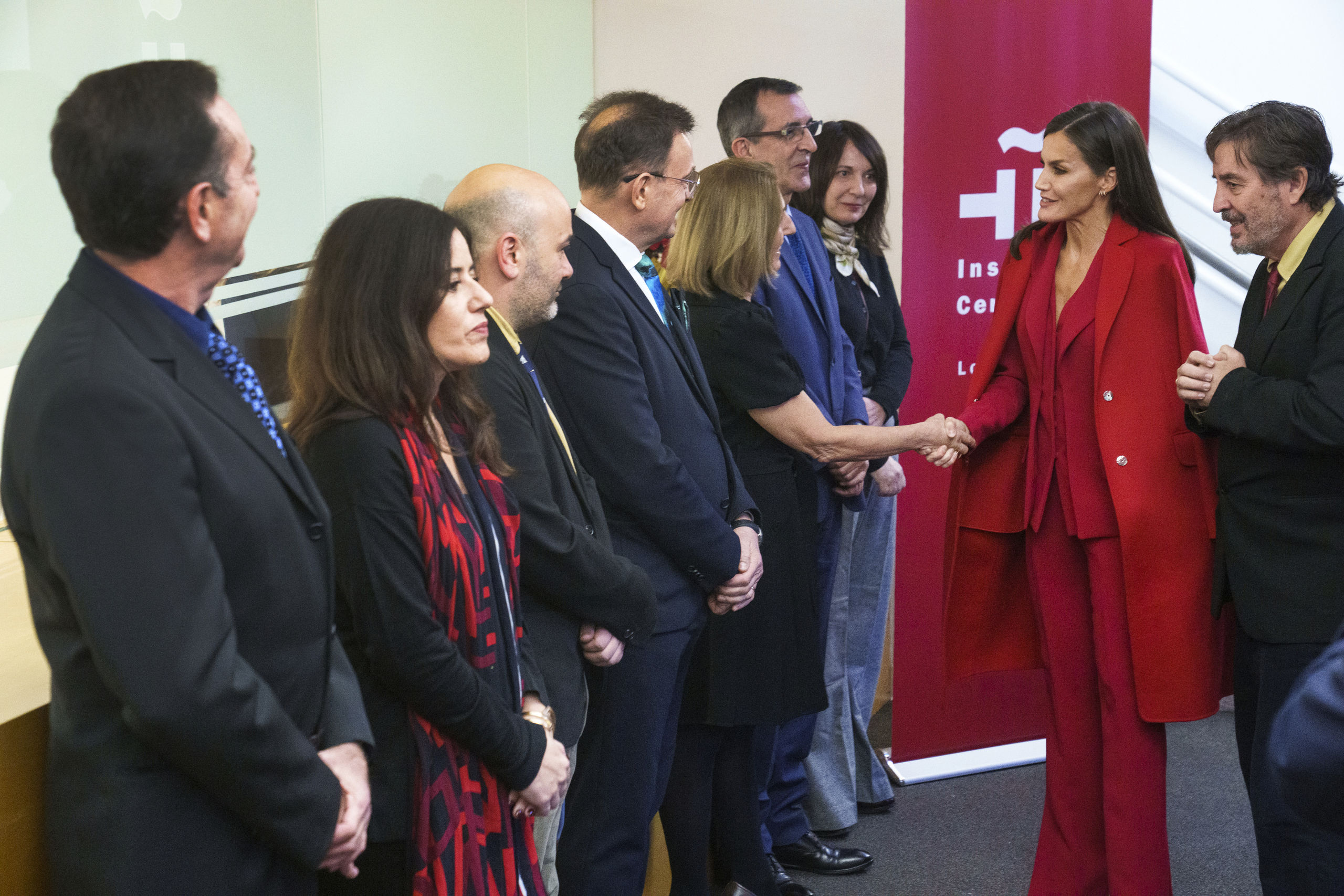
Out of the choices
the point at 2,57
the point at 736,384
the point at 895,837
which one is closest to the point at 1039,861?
the point at 895,837

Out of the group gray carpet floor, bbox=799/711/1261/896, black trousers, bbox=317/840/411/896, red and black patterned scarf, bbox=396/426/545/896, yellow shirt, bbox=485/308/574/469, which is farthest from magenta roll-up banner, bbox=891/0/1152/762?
black trousers, bbox=317/840/411/896

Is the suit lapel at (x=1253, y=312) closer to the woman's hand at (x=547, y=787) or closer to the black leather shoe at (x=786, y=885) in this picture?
the black leather shoe at (x=786, y=885)

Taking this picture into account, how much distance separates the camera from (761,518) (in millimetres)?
2609

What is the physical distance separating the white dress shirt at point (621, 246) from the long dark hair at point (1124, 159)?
3.39 feet

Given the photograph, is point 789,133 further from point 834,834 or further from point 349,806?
point 349,806

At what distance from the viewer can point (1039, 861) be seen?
Answer: 9.27ft

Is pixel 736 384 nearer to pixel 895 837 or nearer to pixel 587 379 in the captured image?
pixel 587 379

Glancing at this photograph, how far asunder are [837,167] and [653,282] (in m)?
1.26

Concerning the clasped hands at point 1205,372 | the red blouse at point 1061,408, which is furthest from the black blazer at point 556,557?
the clasped hands at point 1205,372

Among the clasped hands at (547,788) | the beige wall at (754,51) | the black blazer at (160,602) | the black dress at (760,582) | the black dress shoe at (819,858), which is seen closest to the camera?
the black blazer at (160,602)

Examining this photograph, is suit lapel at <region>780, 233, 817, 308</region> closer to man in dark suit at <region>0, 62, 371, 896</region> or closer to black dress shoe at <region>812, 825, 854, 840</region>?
black dress shoe at <region>812, 825, 854, 840</region>

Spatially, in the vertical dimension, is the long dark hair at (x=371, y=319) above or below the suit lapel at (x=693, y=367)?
above

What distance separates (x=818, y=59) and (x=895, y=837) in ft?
8.83

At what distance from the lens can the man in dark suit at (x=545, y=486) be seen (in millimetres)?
1875
